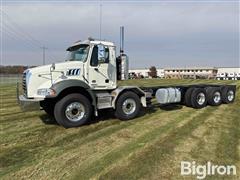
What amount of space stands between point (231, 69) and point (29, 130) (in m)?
118

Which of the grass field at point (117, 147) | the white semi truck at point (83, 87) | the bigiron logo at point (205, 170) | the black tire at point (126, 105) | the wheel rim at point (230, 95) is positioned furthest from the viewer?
the wheel rim at point (230, 95)

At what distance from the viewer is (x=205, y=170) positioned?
5.05 m

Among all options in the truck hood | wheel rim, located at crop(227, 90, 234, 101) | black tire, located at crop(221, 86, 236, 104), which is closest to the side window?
the truck hood

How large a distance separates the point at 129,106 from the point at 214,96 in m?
5.45

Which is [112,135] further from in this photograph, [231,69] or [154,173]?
[231,69]

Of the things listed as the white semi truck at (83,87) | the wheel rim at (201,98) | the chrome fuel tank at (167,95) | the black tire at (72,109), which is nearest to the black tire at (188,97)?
the wheel rim at (201,98)

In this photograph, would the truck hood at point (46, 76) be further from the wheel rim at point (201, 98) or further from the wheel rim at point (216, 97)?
the wheel rim at point (216, 97)

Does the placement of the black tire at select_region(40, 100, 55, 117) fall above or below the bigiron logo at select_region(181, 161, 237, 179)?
above

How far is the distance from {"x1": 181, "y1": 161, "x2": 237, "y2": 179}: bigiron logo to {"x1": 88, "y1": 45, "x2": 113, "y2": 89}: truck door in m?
4.66

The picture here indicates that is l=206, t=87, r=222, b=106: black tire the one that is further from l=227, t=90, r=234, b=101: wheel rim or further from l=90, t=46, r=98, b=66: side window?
l=90, t=46, r=98, b=66: side window

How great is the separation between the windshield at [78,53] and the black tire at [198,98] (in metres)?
5.66

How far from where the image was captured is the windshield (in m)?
8.93

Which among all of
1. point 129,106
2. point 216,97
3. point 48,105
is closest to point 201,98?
point 216,97

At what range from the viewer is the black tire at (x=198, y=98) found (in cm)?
1203
